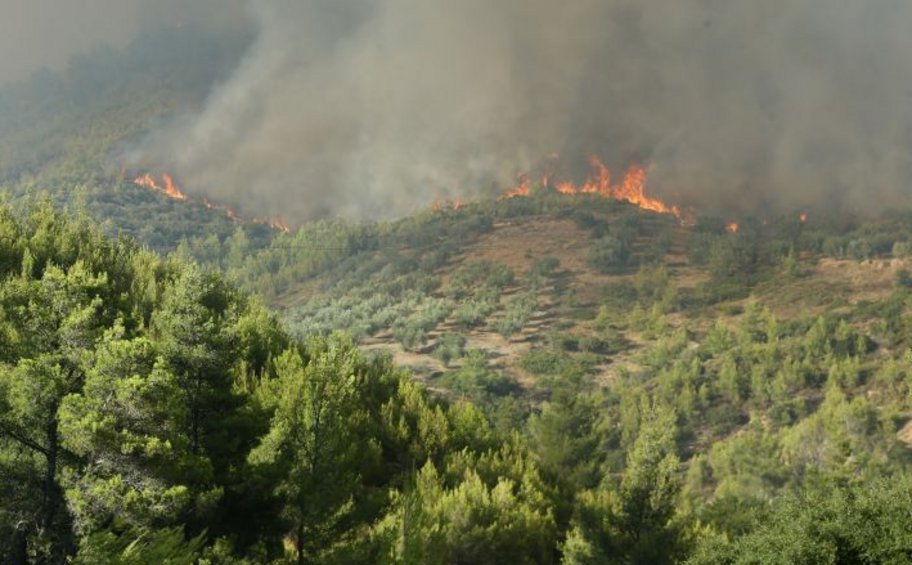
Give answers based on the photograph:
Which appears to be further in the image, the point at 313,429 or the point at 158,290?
the point at 158,290

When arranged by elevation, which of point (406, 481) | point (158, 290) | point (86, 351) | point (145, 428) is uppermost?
point (158, 290)

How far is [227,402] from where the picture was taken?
2927cm

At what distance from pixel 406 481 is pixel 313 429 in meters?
14.8

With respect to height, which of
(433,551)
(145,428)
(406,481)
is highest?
(145,428)

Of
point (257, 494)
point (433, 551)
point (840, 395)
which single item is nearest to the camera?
point (257, 494)

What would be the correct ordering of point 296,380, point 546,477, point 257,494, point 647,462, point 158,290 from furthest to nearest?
point 546,477 → point 158,290 → point 647,462 → point 296,380 → point 257,494

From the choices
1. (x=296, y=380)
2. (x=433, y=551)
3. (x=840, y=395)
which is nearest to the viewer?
(x=296, y=380)

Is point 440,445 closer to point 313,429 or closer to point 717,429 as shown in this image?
point 313,429

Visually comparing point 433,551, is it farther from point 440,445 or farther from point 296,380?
point 440,445

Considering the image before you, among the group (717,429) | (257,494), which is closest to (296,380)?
(257,494)

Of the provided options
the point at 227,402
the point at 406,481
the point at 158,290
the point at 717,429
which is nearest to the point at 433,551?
the point at 406,481

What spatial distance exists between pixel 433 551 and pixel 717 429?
156 m

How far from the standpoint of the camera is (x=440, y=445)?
178ft

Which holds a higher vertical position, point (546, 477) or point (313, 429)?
point (313, 429)
